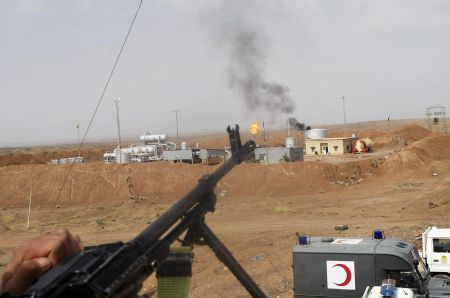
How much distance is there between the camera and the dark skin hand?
3.41 meters

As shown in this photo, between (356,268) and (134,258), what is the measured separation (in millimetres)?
7776

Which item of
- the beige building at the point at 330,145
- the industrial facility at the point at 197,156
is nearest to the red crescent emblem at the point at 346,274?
the industrial facility at the point at 197,156

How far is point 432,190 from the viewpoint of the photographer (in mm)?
32750

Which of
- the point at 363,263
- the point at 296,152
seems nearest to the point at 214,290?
the point at 363,263

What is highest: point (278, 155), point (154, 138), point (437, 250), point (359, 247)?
point (154, 138)

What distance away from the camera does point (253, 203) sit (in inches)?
1367

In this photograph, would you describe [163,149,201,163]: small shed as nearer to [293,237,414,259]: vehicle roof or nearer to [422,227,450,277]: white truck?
[422,227,450,277]: white truck

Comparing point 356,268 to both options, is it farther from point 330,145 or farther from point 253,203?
point 330,145

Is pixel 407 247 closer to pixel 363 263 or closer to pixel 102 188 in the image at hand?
pixel 363 263

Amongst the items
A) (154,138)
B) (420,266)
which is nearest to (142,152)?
(154,138)

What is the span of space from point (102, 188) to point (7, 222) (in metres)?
9.68

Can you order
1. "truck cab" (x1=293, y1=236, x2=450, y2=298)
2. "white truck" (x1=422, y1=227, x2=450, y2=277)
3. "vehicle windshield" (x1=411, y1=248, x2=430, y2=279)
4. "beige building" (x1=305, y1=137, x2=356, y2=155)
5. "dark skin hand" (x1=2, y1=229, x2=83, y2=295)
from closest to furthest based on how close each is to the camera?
1. "dark skin hand" (x1=2, y1=229, x2=83, y2=295)
2. "truck cab" (x1=293, y1=236, x2=450, y2=298)
3. "vehicle windshield" (x1=411, y1=248, x2=430, y2=279)
4. "white truck" (x1=422, y1=227, x2=450, y2=277)
5. "beige building" (x1=305, y1=137, x2=356, y2=155)

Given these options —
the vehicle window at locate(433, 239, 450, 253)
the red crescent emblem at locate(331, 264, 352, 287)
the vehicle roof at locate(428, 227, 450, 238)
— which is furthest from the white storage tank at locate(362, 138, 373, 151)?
the red crescent emblem at locate(331, 264, 352, 287)

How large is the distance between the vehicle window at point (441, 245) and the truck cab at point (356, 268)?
2.89 m
